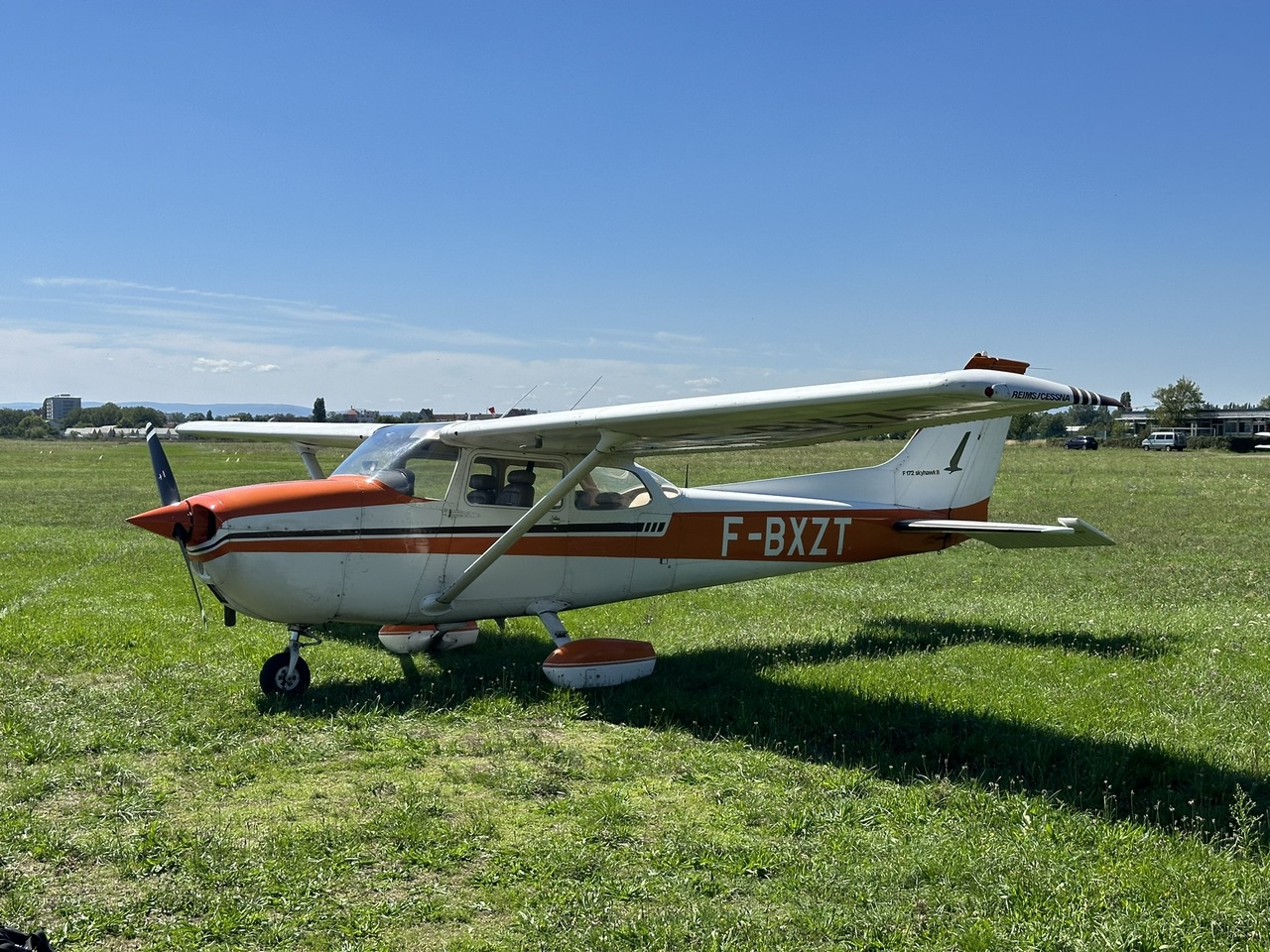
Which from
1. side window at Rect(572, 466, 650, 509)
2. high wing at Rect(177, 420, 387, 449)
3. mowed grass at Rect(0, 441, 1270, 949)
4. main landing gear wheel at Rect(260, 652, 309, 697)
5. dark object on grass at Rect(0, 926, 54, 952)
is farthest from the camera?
high wing at Rect(177, 420, 387, 449)

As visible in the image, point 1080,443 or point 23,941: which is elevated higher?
point 1080,443

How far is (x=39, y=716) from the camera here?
667 cm

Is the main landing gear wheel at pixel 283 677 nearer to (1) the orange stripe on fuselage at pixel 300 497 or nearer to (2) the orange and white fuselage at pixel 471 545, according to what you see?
(2) the orange and white fuselage at pixel 471 545

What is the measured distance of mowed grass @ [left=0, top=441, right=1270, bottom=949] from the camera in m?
3.96

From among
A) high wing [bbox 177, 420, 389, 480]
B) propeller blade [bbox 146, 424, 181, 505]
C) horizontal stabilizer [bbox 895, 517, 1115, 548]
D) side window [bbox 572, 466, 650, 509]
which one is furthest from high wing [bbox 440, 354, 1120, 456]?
high wing [bbox 177, 420, 389, 480]

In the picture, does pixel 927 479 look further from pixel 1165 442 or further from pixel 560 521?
pixel 1165 442

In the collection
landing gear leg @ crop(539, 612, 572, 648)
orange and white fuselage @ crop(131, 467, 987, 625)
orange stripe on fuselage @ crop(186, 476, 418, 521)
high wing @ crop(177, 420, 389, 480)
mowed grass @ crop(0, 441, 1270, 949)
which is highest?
high wing @ crop(177, 420, 389, 480)

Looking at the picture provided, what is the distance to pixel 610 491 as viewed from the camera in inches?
349

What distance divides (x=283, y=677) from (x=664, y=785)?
11.1 ft

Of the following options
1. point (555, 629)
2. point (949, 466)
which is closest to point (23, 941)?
point (555, 629)

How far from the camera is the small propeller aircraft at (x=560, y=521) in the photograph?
671 centimetres

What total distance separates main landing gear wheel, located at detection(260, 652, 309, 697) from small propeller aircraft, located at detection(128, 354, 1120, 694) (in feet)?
0.04

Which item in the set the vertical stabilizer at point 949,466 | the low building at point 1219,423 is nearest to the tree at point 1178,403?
the low building at point 1219,423

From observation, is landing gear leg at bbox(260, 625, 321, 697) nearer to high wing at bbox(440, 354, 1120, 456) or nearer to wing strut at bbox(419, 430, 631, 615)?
wing strut at bbox(419, 430, 631, 615)
